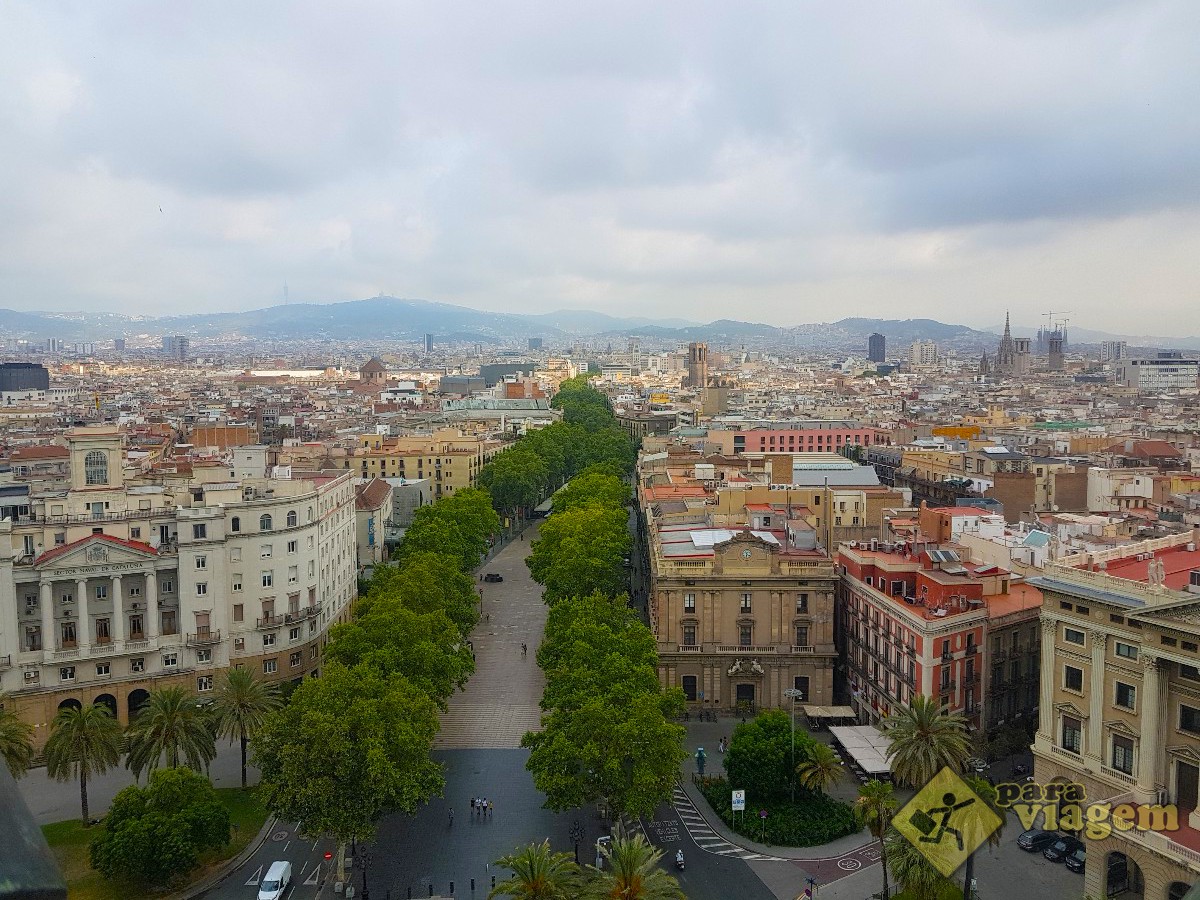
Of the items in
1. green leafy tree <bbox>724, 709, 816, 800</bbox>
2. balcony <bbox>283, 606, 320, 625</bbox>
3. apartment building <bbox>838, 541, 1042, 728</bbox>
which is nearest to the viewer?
green leafy tree <bbox>724, 709, 816, 800</bbox>

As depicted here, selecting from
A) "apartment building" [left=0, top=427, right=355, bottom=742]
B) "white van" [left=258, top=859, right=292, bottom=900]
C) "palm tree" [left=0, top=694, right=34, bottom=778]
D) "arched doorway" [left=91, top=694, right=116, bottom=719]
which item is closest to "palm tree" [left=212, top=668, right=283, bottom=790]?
"apartment building" [left=0, top=427, right=355, bottom=742]

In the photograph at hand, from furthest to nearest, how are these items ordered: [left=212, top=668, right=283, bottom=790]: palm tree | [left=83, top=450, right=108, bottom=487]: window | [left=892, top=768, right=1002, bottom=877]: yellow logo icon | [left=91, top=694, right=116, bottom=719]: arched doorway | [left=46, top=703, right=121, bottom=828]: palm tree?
[left=83, top=450, right=108, bottom=487]: window → [left=91, top=694, right=116, bottom=719]: arched doorway → [left=212, top=668, right=283, bottom=790]: palm tree → [left=46, top=703, right=121, bottom=828]: palm tree → [left=892, top=768, right=1002, bottom=877]: yellow logo icon

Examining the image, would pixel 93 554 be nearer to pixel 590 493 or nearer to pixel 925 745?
pixel 925 745

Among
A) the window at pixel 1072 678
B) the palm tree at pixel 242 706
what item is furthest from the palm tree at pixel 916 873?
the palm tree at pixel 242 706

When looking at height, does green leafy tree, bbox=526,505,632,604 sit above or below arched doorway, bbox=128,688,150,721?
above

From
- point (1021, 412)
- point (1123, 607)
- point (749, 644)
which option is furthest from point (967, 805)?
point (1021, 412)

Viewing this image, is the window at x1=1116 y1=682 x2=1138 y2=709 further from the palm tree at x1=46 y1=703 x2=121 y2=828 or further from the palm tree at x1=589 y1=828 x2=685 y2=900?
the palm tree at x1=46 y1=703 x2=121 y2=828

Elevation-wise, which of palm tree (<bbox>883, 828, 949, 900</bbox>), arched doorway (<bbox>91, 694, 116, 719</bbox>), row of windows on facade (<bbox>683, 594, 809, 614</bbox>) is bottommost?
arched doorway (<bbox>91, 694, 116, 719</bbox>)

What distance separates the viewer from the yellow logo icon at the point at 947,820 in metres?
29.9

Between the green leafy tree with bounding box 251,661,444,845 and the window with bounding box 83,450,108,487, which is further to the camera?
the window with bounding box 83,450,108,487

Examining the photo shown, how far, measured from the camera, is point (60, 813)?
134 ft

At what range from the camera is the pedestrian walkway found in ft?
159

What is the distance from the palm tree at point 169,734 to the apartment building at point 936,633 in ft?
102

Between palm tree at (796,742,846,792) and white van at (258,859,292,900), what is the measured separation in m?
19.8
